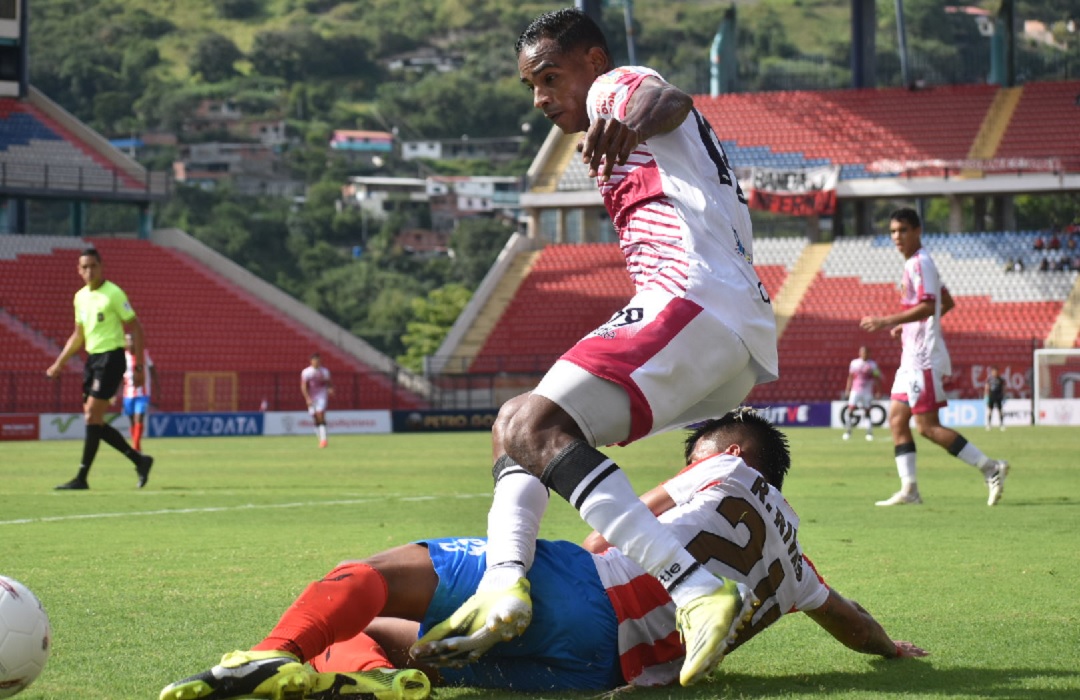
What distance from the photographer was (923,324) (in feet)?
41.4

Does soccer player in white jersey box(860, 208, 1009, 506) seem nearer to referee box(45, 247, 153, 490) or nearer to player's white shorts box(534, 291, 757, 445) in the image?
referee box(45, 247, 153, 490)

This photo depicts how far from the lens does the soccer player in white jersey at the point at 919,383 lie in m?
12.1

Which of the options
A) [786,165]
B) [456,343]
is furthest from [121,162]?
[786,165]

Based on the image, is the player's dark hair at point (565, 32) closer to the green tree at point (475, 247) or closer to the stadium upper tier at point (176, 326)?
the stadium upper tier at point (176, 326)

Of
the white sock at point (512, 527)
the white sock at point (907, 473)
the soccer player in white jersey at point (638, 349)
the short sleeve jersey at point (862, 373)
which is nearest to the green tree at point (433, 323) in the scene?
the short sleeve jersey at point (862, 373)

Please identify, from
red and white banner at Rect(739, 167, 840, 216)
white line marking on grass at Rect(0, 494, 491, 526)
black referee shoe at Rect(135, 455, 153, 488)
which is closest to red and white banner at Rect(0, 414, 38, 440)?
black referee shoe at Rect(135, 455, 153, 488)

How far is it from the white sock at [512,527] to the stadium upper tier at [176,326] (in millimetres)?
34695

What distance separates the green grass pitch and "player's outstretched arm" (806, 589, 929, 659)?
0.06 meters

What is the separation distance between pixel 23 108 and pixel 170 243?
618 centimetres

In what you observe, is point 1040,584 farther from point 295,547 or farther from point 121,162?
point 121,162

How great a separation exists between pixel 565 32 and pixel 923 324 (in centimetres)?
831

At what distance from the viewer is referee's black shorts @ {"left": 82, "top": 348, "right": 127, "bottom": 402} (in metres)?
14.2

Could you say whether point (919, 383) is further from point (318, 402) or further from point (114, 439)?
point (318, 402)

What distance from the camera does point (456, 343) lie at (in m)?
48.3
